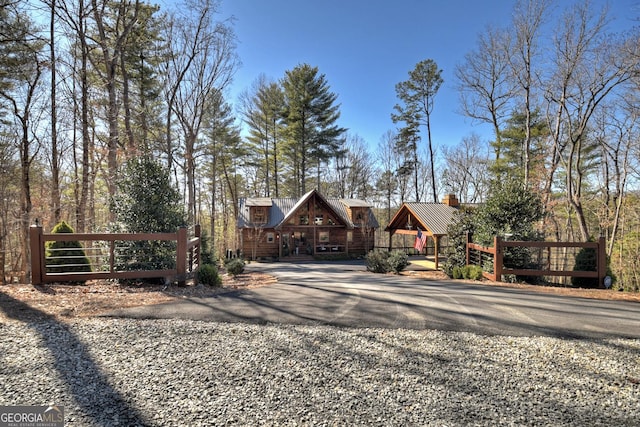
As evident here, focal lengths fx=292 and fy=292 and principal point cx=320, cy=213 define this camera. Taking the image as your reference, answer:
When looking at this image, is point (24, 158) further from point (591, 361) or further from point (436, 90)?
point (436, 90)

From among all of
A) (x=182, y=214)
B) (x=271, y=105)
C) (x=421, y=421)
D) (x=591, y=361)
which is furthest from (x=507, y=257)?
(x=271, y=105)

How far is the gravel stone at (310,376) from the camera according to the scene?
2.17 metres

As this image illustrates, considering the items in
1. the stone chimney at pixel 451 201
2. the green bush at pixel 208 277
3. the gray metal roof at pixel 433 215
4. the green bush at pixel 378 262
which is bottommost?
the green bush at pixel 378 262

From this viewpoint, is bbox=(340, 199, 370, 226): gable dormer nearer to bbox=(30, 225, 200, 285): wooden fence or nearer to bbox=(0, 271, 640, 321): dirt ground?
bbox=(0, 271, 640, 321): dirt ground

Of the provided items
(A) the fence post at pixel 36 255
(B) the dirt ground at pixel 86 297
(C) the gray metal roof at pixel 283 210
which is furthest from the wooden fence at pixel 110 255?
(C) the gray metal roof at pixel 283 210

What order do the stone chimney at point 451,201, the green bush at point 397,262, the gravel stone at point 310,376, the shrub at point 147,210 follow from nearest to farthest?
the gravel stone at point 310,376, the shrub at point 147,210, the green bush at point 397,262, the stone chimney at point 451,201

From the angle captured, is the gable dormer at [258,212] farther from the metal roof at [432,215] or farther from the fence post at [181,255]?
the fence post at [181,255]

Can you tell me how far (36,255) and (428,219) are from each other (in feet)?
51.4

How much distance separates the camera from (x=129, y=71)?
15477mm

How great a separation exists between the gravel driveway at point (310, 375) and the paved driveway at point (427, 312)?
11.4 inches

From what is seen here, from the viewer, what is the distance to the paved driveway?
4.03 m

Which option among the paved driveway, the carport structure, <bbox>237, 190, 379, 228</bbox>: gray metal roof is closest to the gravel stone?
the paved driveway

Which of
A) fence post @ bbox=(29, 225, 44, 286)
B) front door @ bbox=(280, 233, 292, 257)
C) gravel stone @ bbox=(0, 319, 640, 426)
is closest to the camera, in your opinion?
gravel stone @ bbox=(0, 319, 640, 426)

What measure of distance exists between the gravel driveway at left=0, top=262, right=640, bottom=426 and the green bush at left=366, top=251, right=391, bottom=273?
9709mm
